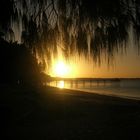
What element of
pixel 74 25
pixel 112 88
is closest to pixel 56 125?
pixel 74 25

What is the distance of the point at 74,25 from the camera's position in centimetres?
369

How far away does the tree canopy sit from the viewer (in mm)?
3443

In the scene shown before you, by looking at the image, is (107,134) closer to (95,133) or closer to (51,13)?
(95,133)

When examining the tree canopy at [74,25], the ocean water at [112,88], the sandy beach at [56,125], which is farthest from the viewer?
the ocean water at [112,88]

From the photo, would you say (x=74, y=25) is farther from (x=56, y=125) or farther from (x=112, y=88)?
(x=112, y=88)

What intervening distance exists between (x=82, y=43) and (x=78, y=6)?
48cm

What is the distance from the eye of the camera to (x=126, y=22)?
3.50 metres

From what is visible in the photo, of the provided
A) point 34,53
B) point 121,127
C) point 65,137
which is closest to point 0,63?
point 34,53

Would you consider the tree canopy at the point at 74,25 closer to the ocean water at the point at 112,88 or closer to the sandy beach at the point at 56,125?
the sandy beach at the point at 56,125

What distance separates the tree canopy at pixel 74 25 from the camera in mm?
3443

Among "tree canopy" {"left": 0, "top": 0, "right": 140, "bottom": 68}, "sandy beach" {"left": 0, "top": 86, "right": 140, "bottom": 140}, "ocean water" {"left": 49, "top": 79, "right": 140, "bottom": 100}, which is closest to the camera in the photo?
"tree canopy" {"left": 0, "top": 0, "right": 140, "bottom": 68}

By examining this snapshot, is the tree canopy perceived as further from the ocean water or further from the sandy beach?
the ocean water

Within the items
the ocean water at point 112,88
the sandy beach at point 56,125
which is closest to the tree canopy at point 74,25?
the sandy beach at point 56,125

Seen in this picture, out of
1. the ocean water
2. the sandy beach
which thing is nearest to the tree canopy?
the sandy beach
